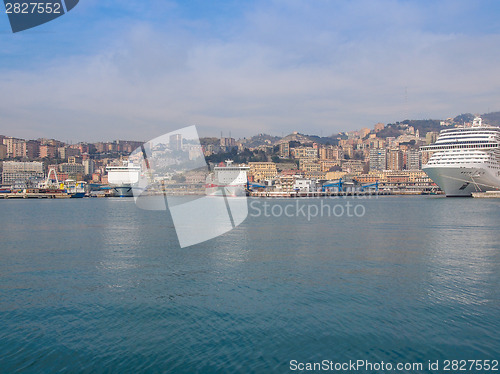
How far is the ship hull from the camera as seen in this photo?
45.7 m

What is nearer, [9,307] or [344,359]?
[344,359]

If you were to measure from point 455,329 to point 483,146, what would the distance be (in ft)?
154

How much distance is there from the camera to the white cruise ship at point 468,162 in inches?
1786

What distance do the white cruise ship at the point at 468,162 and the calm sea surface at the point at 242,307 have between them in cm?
3443

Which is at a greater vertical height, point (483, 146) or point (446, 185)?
point (483, 146)

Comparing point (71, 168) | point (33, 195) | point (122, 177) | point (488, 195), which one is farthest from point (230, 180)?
point (71, 168)

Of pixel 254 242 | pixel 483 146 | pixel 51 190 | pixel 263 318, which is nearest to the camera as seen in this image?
pixel 263 318

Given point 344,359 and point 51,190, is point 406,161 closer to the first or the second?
point 51,190

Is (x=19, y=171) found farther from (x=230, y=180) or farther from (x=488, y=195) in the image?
(x=488, y=195)

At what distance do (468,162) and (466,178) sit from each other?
2661 mm

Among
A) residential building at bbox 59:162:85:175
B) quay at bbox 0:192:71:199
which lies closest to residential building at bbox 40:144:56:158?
residential building at bbox 59:162:85:175

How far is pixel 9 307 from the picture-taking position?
8055mm

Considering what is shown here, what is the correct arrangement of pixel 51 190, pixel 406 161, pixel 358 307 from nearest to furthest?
pixel 358 307 → pixel 51 190 → pixel 406 161

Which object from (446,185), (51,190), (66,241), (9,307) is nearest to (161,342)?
(9,307)
